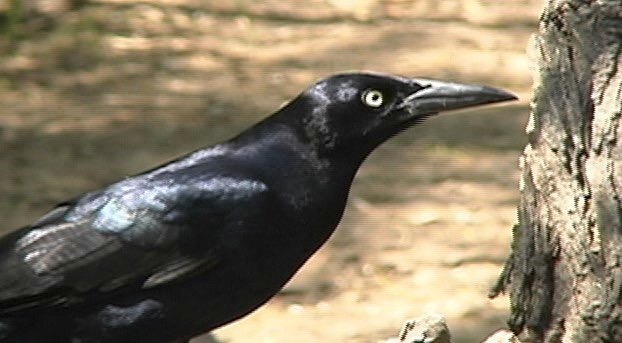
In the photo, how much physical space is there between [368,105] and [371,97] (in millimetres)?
25

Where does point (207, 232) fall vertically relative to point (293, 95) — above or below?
above

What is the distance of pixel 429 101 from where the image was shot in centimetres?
434

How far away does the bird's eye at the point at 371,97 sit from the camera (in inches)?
169

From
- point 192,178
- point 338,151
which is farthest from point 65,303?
point 338,151

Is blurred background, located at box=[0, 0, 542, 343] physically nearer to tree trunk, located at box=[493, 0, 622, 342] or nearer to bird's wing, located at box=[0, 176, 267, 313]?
bird's wing, located at box=[0, 176, 267, 313]

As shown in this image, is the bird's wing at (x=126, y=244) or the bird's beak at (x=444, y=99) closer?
the bird's wing at (x=126, y=244)

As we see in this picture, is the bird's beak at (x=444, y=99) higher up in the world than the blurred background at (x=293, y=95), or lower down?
higher up

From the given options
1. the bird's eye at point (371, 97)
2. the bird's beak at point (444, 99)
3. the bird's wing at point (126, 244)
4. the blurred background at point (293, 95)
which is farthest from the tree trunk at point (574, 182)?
the blurred background at point (293, 95)

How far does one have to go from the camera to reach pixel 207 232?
426cm

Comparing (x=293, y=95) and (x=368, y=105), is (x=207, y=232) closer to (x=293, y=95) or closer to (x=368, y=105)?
(x=368, y=105)

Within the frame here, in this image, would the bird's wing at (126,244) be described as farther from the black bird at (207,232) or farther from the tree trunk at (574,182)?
the tree trunk at (574,182)

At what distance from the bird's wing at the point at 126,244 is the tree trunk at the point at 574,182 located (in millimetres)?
774

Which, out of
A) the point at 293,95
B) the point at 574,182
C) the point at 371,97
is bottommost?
the point at 293,95

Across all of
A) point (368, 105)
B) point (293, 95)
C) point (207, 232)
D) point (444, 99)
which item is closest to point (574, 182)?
point (444, 99)
